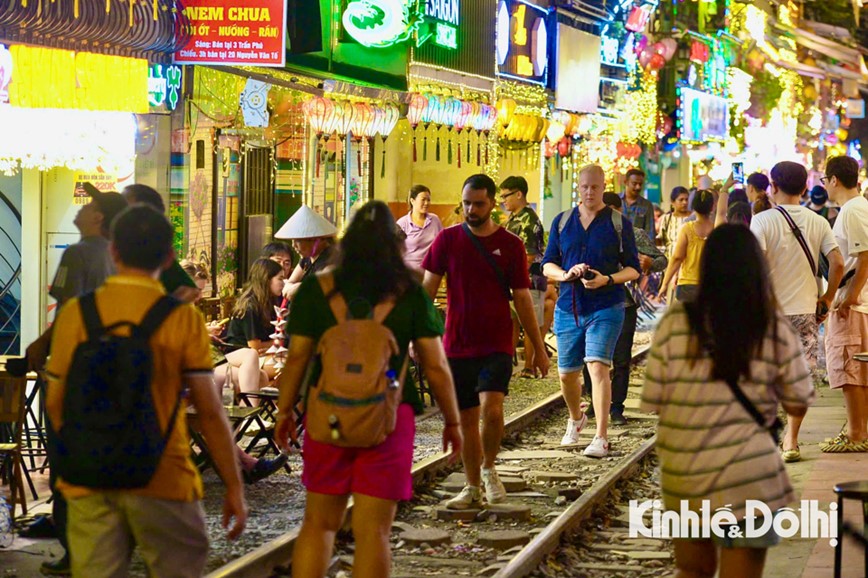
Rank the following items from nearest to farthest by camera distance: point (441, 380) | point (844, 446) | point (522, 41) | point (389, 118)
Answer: point (441, 380), point (844, 446), point (389, 118), point (522, 41)

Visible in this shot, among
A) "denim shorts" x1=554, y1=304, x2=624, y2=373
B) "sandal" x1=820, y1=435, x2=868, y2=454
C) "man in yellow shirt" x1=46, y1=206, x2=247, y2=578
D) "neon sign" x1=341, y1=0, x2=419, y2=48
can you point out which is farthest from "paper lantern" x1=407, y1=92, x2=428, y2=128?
"man in yellow shirt" x1=46, y1=206, x2=247, y2=578

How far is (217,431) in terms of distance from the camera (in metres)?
5.44

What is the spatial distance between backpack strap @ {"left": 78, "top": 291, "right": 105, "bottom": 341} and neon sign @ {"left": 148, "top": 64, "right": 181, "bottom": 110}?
9058 millimetres

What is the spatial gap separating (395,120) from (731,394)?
14336 mm

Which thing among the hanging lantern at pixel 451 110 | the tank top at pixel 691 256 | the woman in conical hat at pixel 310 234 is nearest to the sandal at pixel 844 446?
the tank top at pixel 691 256

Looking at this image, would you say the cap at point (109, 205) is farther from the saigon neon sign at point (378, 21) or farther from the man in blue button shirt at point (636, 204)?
the man in blue button shirt at point (636, 204)

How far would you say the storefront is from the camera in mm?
11922

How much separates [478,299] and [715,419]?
408 centimetres

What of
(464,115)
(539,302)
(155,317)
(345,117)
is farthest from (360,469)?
(464,115)

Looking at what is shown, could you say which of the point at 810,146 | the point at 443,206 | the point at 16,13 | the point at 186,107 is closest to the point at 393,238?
the point at 16,13

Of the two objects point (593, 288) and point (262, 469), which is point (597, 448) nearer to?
point (593, 288)

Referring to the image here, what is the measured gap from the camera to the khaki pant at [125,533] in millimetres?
5180

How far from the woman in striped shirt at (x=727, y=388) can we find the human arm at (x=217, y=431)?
1.65 meters

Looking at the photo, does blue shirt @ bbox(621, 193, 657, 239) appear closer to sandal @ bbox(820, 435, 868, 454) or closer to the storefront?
the storefront
